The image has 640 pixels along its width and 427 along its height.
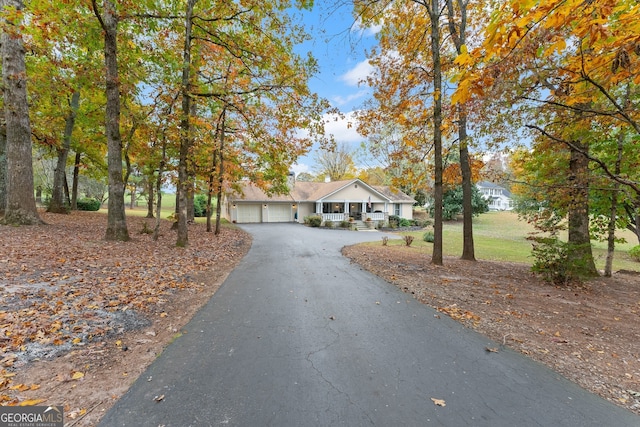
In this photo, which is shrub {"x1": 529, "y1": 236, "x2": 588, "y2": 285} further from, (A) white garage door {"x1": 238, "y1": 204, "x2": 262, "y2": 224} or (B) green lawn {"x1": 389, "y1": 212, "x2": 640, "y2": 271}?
(A) white garage door {"x1": 238, "y1": 204, "x2": 262, "y2": 224}

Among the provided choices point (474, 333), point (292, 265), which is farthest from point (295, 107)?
point (474, 333)

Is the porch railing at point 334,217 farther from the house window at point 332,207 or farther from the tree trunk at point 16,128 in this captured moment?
the tree trunk at point 16,128

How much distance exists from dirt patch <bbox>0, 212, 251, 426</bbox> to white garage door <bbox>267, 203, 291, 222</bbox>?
22.7 m

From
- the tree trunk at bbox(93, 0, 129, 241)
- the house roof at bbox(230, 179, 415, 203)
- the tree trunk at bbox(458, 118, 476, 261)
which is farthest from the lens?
the house roof at bbox(230, 179, 415, 203)

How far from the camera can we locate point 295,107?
982 cm

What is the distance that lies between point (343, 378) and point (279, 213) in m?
28.5

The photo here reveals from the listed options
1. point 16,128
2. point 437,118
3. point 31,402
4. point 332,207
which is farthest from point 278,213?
point 31,402

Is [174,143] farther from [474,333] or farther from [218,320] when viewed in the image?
[474,333]

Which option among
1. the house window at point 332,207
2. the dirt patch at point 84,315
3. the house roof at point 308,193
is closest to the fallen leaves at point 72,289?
the dirt patch at point 84,315

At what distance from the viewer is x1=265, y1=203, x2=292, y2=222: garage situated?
30.2 metres

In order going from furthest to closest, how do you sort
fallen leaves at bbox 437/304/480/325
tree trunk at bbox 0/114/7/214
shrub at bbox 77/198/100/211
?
shrub at bbox 77/198/100/211, tree trunk at bbox 0/114/7/214, fallen leaves at bbox 437/304/480/325

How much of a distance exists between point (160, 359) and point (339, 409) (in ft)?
6.86

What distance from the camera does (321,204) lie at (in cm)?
2795

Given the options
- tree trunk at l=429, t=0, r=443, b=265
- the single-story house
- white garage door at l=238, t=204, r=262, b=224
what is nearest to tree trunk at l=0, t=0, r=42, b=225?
tree trunk at l=429, t=0, r=443, b=265
